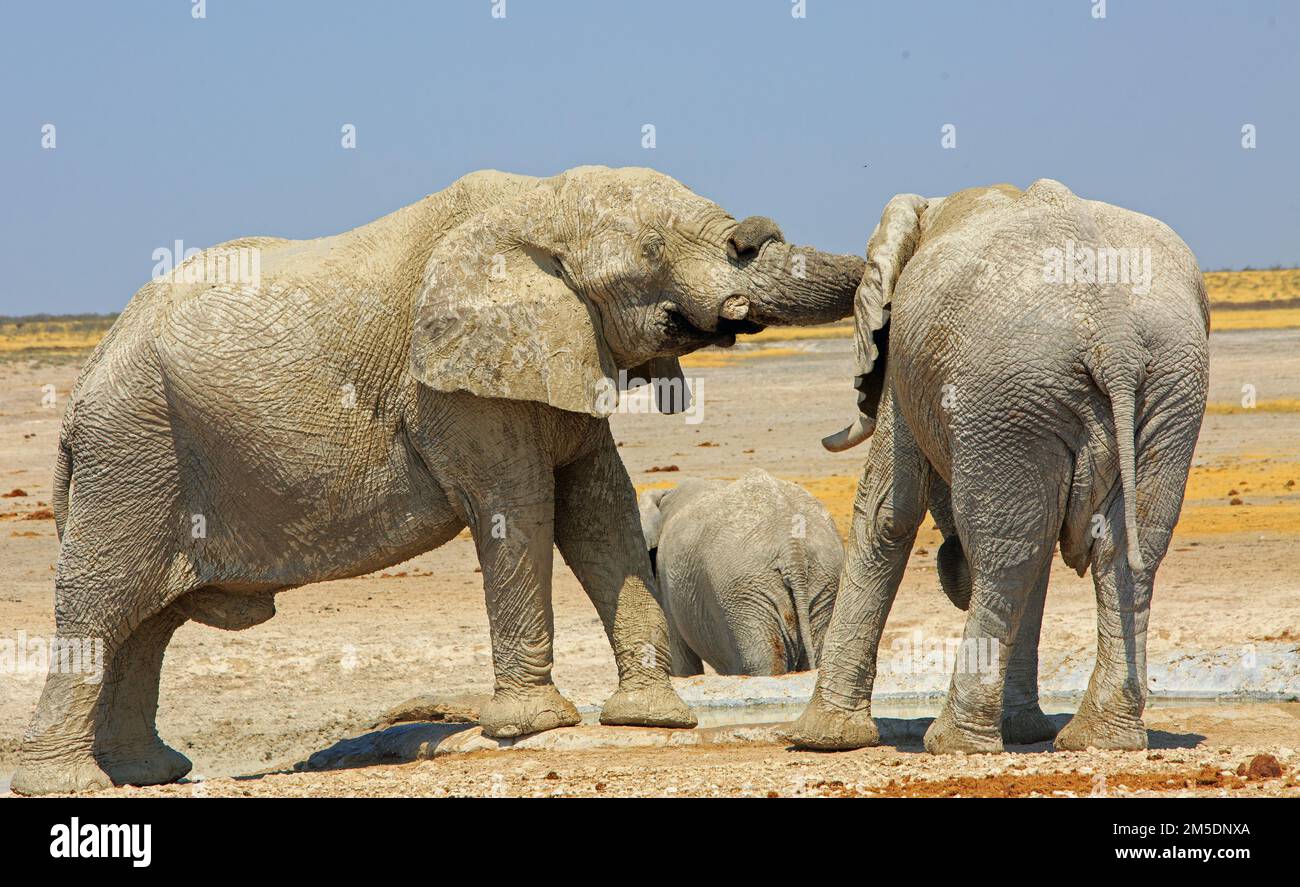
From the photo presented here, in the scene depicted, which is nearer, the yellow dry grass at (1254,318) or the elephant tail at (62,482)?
the elephant tail at (62,482)

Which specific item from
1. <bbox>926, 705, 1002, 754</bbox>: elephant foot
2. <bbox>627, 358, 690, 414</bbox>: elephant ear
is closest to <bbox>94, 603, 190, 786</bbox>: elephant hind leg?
<bbox>627, 358, 690, 414</bbox>: elephant ear

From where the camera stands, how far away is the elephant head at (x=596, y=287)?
314 inches

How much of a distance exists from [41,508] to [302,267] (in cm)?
1251

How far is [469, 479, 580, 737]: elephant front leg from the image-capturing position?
8.37 m

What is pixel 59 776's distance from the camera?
861 cm

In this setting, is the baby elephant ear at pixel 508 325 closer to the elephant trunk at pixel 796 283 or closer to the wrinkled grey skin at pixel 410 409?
the wrinkled grey skin at pixel 410 409

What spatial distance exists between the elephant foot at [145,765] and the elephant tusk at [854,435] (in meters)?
3.73

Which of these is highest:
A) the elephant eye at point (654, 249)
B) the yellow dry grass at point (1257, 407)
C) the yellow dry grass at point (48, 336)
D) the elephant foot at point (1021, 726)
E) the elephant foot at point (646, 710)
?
the elephant eye at point (654, 249)

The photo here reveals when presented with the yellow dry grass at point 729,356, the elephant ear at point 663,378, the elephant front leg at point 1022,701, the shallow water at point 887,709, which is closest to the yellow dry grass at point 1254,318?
the yellow dry grass at point 729,356

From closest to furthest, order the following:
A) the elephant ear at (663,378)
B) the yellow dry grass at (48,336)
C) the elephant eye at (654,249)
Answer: the elephant eye at (654,249)
the elephant ear at (663,378)
the yellow dry grass at (48,336)

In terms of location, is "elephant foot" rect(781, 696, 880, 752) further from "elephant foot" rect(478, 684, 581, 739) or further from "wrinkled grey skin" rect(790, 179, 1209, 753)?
"elephant foot" rect(478, 684, 581, 739)

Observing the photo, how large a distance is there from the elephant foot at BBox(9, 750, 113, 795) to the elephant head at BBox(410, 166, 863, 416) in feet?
8.21

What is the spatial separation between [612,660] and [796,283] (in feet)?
16.9

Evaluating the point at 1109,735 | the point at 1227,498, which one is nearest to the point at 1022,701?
the point at 1109,735
